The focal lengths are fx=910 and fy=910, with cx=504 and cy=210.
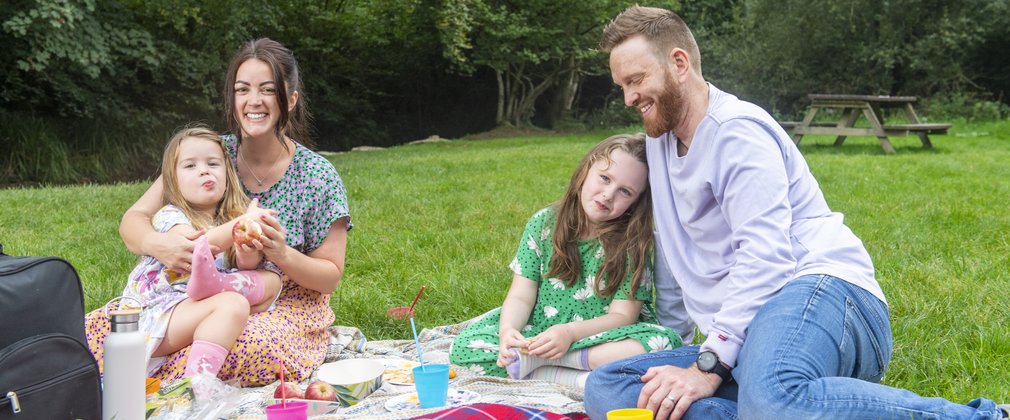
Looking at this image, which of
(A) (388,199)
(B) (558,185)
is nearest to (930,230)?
(B) (558,185)

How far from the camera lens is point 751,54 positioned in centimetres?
2208

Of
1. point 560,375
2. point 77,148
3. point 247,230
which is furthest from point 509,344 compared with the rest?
point 77,148

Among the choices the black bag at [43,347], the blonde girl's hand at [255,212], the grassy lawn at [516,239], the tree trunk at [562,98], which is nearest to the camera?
the black bag at [43,347]

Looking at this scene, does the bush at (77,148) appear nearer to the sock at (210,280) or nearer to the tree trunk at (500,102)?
the tree trunk at (500,102)

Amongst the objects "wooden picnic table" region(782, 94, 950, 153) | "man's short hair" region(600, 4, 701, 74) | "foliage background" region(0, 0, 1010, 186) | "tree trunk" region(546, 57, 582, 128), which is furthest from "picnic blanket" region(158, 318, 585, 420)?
"tree trunk" region(546, 57, 582, 128)

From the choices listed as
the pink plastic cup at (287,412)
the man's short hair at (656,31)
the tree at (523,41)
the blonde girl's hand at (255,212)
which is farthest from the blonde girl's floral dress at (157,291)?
the tree at (523,41)

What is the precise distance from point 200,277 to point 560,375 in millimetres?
1292

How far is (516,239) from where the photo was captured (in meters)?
5.97

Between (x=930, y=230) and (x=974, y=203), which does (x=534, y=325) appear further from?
(x=974, y=203)

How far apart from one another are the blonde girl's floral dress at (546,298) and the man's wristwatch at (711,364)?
0.81 m

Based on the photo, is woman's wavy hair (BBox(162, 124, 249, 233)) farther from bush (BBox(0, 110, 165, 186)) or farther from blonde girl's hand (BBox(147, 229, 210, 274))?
bush (BBox(0, 110, 165, 186))

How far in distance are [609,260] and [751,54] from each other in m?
20.0

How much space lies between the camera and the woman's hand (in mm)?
3150

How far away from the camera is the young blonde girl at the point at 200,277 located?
3002mm
